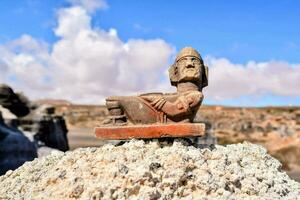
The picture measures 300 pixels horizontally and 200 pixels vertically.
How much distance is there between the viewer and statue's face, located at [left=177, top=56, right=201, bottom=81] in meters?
8.12

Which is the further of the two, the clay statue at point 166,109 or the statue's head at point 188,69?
the statue's head at point 188,69

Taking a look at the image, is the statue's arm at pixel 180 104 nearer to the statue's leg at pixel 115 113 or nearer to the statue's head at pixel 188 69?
the statue's head at pixel 188 69

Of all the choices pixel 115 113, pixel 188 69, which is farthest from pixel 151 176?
pixel 188 69

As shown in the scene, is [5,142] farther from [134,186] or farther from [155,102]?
[134,186]

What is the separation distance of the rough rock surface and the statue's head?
92 cm

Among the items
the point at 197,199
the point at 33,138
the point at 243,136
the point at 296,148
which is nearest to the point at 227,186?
the point at 197,199

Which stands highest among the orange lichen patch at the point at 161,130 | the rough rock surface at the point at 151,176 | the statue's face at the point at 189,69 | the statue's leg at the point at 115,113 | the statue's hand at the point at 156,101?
the statue's face at the point at 189,69

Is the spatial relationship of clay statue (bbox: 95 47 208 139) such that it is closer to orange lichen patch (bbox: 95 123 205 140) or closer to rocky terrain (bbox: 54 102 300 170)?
orange lichen patch (bbox: 95 123 205 140)

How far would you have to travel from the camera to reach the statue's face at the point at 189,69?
8.12m

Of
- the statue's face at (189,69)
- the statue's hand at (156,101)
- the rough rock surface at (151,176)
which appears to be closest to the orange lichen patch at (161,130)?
the rough rock surface at (151,176)

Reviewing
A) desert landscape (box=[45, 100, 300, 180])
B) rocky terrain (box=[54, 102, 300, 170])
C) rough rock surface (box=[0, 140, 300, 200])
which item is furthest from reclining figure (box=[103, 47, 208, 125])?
rocky terrain (box=[54, 102, 300, 170])

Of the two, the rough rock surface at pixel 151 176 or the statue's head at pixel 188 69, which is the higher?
the statue's head at pixel 188 69

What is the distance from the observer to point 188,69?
26.8 feet

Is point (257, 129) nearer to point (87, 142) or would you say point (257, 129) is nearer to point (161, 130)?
point (87, 142)
